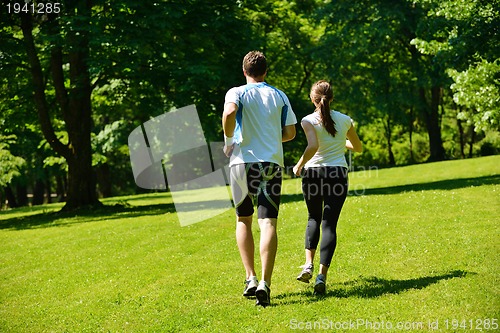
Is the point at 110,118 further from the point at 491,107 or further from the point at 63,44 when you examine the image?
the point at 491,107

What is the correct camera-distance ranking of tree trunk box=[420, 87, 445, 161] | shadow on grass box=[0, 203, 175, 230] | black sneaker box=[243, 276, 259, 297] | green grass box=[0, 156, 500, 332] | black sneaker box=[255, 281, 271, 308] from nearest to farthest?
green grass box=[0, 156, 500, 332] < black sneaker box=[255, 281, 271, 308] < black sneaker box=[243, 276, 259, 297] < shadow on grass box=[0, 203, 175, 230] < tree trunk box=[420, 87, 445, 161]

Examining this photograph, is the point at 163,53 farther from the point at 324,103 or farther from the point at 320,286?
the point at 320,286

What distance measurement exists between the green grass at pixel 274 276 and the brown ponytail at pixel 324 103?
6.49 feet

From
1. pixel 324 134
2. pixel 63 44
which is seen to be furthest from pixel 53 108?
pixel 324 134

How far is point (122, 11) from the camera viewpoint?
72.0 ft

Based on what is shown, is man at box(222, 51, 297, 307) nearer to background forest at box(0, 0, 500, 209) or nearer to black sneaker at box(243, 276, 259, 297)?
black sneaker at box(243, 276, 259, 297)

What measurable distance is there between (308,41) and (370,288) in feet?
117

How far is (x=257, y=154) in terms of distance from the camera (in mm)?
6922

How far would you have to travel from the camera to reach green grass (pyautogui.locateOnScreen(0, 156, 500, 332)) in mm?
6411

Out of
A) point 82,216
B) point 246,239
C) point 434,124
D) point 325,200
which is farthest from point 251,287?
point 434,124

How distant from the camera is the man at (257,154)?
6891 millimetres

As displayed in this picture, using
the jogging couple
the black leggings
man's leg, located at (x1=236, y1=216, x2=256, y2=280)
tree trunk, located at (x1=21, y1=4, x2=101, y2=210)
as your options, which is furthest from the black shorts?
tree trunk, located at (x1=21, y1=4, x2=101, y2=210)

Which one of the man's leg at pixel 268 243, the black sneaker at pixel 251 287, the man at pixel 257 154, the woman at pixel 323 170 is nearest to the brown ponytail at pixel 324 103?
the woman at pixel 323 170

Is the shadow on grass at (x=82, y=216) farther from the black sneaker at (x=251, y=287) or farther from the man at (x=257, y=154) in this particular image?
the man at (x=257, y=154)
